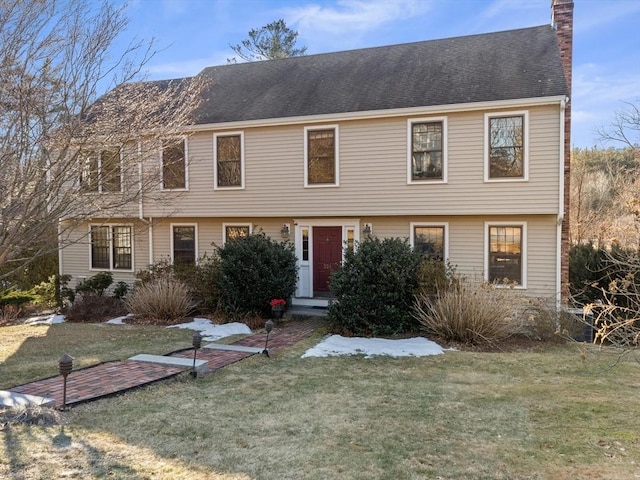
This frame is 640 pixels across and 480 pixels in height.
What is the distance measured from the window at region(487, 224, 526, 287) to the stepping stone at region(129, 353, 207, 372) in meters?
7.53

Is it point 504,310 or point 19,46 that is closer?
point 19,46

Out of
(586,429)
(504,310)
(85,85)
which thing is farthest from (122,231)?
(586,429)

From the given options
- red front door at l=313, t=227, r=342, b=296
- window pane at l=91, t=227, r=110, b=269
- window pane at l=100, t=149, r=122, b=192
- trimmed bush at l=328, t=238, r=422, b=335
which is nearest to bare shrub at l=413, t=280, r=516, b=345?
trimmed bush at l=328, t=238, r=422, b=335

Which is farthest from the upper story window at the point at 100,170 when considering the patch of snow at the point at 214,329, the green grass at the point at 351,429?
the patch of snow at the point at 214,329

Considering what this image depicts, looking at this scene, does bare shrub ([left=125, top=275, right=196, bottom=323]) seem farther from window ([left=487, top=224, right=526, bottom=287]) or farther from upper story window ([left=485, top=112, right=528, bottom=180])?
upper story window ([left=485, top=112, right=528, bottom=180])

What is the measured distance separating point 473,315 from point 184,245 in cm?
920

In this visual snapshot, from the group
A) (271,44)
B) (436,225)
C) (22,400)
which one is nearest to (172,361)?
(22,400)

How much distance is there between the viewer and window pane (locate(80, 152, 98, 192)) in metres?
6.38

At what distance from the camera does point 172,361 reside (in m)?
7.14

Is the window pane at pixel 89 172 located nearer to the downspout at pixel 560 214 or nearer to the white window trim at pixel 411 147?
the white window trim at pixel 411 147

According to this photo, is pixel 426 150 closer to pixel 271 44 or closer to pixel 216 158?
pixel 216 158

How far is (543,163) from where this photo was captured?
10.7 metres

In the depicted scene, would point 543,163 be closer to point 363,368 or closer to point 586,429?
point 363,368

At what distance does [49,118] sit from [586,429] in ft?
23.6
